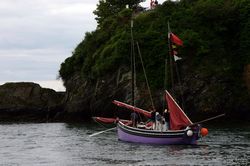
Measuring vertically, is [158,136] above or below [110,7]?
below

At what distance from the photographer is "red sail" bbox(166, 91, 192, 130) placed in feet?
155

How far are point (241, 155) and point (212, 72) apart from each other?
38.2 metres

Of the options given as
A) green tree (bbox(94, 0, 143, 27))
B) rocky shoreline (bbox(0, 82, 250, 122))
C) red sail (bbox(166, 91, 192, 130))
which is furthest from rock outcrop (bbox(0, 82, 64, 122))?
red sail (bbox(166, 91, 192, 130))

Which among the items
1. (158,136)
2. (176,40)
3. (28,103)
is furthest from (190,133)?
(28,103)

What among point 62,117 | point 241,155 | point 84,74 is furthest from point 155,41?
point 241,155

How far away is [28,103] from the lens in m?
95.4

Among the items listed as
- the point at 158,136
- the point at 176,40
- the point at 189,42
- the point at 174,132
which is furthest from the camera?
the point at 189,42

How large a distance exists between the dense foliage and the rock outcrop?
6569mm

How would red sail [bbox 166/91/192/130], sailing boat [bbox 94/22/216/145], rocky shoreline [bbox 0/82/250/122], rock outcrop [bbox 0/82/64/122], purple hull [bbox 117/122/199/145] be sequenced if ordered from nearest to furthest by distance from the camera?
sailing boat [bbox 94/22/216/145] → purple hull [bbox 117/122/199/145] → red sail [bbox 166/91/192/130] → rocky shoreline [bbox 0/82/250/122] → rock outcrop [bbox 0/82/64/122]

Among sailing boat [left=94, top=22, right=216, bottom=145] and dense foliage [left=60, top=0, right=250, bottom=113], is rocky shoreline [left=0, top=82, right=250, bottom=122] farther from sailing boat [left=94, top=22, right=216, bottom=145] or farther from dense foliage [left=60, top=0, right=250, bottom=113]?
sailing boat [left=94, top=22, right=216, bottom=145]

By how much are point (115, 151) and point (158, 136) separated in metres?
4.56

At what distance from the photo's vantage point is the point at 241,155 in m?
40.4

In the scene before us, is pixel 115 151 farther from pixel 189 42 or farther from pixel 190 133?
pixel 189 42

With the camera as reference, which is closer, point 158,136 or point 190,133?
point 190,133
